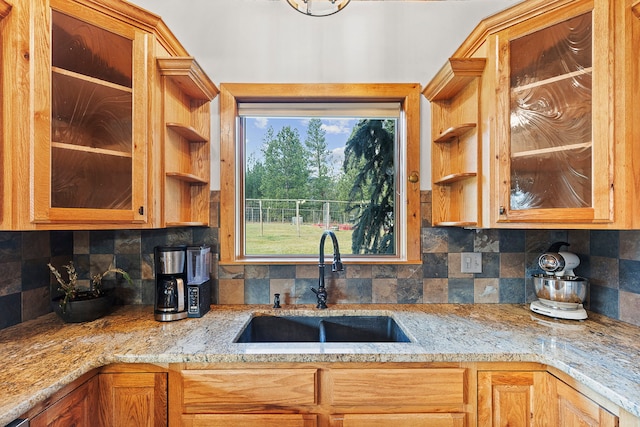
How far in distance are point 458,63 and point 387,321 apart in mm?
1318

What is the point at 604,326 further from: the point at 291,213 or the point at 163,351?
the point at 163,351

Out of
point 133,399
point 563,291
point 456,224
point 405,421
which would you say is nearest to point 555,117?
point 456,224

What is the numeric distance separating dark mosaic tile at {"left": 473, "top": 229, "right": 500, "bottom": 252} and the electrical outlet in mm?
36

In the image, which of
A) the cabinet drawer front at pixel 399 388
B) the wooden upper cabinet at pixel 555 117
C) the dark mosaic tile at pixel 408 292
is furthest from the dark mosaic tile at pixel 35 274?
the wooden upper cabinet at pixel 555 117

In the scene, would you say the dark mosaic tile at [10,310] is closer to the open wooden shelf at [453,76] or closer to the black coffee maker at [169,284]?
the black coffee maker at [169,284]

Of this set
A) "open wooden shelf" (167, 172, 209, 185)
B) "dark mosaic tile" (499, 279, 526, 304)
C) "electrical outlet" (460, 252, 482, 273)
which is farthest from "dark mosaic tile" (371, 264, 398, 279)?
"open wooden shelf" (167, 172, 209, 185)

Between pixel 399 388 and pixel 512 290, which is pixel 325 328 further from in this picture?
pixel 512 290

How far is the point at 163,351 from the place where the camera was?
1.07 metres

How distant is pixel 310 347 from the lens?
1134 mm

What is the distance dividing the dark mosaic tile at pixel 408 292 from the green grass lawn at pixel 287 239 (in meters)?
0.36

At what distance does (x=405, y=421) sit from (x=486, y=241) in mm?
1077

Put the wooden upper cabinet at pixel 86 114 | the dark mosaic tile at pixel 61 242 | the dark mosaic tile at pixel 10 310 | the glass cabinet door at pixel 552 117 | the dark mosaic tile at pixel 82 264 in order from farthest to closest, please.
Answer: the dark mosaic tile at pixel 82 264, the dark mosaic tile at pixel 61 242, the dark mosaic tile at pixel 10 310, the glass cabinet door at pixel 552 117, the wooden upper cabinet at pixel 86 114

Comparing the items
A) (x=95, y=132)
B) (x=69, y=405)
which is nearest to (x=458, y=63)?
(x=95, y=132)

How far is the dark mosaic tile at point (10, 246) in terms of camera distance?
1.29 m
